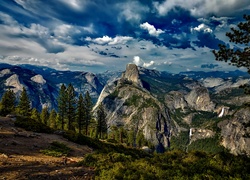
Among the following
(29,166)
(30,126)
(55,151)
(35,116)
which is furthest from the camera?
(35,116)

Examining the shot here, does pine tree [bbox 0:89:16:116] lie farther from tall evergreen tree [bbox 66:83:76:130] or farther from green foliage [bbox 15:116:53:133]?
green foliage [bbox 15:116:53:133]

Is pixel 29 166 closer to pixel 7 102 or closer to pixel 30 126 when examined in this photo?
pixel 30 126

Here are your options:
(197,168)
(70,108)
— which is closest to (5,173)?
(197,168)

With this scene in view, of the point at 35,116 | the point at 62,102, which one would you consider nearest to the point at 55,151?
the point at 62,102

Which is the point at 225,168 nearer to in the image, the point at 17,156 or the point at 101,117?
the point at 17,156

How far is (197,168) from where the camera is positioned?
1373 centimetres

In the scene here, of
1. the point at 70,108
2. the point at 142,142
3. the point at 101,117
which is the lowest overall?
the point at 142,142

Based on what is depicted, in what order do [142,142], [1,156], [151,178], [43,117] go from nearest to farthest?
[151,178] → [1,156] → [43,117] → [142,142]

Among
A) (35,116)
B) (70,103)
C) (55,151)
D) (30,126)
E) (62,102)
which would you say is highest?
(62,102)

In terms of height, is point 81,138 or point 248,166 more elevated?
point 248,166

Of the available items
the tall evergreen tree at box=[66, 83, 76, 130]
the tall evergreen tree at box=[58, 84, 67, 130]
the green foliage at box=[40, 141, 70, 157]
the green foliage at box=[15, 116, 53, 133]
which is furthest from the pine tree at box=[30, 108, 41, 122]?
the green foliage at box=[40, 141, 70, 157]

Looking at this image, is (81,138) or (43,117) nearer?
(81,138)

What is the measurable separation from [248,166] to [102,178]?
9.78m

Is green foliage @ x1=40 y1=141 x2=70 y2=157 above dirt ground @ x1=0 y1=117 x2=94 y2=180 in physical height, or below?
below
